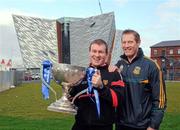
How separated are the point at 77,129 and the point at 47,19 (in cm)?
10351

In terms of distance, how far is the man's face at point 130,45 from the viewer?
4043mm

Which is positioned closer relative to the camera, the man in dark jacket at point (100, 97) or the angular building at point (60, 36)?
A: the man in dark jacket at point (100, 97)

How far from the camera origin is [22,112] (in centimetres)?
1414

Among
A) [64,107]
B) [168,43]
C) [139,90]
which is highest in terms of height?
[168,43]

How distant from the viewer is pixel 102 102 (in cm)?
382

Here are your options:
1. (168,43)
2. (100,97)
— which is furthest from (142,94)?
(168,43)

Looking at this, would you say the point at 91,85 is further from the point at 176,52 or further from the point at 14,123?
the point at 176,52

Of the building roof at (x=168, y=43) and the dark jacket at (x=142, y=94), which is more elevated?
the building roof at (x=168, y=43)

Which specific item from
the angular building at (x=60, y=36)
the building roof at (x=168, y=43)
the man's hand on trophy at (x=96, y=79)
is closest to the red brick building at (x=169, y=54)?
the building roof at (x=168, y=43)

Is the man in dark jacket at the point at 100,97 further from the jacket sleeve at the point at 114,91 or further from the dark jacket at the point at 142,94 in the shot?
the dark jacket at the point at 142,94

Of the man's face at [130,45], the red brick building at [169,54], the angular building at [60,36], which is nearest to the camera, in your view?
the man's face at [130,45]

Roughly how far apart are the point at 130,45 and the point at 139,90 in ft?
1.42

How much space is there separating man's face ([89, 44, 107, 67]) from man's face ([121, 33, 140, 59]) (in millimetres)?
350

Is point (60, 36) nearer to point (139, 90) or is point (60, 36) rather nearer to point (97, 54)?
point (139, 90)
